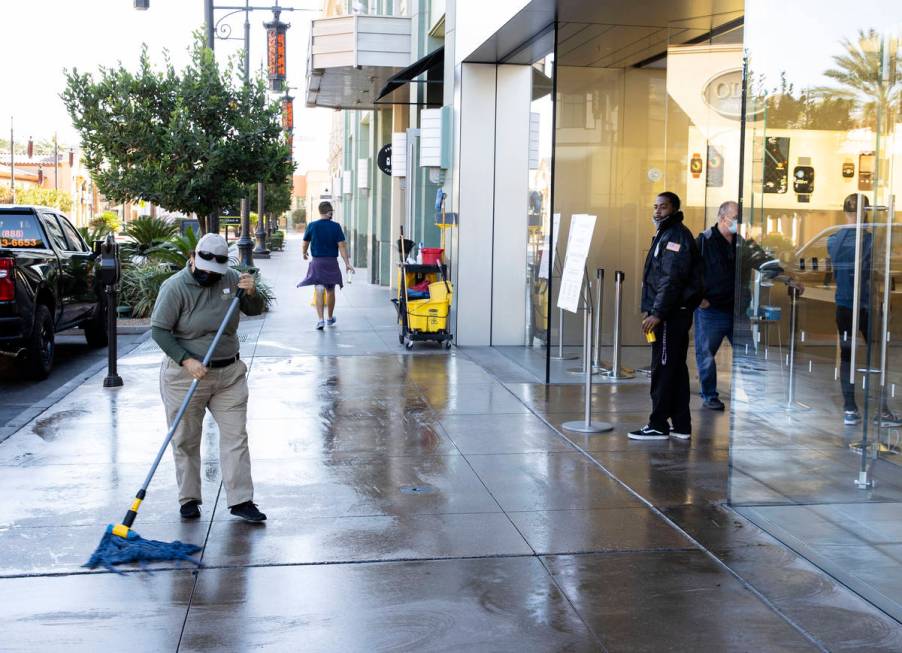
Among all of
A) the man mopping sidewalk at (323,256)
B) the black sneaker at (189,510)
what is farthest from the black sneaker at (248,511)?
the man mopping sidewalk at (323,256)

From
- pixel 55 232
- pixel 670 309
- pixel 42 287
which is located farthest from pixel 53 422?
pixel 670 309

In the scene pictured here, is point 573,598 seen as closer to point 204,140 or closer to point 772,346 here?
point 772,346

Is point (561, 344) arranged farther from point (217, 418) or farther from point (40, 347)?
point (217, 418)

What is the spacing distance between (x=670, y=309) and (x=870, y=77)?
10.6ft

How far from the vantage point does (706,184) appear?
12992mm

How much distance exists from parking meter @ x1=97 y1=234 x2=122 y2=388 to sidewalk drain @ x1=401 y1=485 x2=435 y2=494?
494 centimetres

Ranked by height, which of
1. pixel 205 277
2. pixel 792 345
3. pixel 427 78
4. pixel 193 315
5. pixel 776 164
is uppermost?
pixel 427 78

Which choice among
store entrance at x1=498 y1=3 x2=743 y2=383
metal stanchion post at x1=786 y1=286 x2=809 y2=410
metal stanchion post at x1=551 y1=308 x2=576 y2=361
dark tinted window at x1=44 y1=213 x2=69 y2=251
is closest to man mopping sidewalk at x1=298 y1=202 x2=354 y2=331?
store entrance at x1=498 y1=3 x2=743 y2=383

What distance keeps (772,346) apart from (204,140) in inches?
572

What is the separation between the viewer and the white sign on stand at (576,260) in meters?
8.90

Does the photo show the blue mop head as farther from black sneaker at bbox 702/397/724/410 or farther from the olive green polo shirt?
black sneaker at bbox 702/397/724/410

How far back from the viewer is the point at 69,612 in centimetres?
478

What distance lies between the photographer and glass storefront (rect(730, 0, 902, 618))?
527 centimetres

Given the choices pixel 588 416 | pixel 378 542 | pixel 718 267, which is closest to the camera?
pixel 378 542
